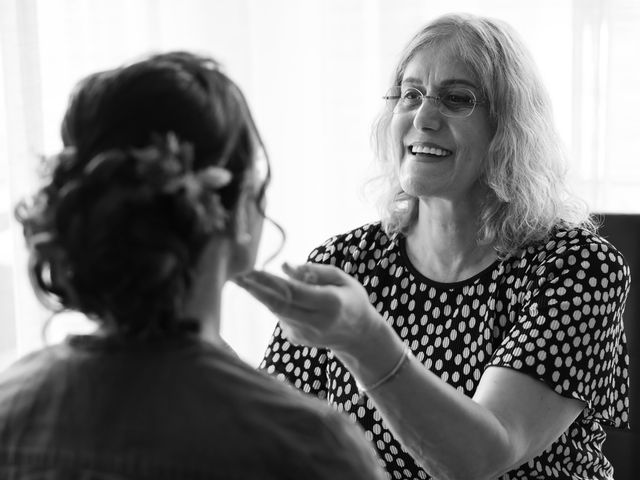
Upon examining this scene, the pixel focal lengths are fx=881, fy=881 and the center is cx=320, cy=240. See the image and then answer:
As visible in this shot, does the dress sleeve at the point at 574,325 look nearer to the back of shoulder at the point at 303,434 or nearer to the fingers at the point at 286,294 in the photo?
the fingers at the point at 286,294

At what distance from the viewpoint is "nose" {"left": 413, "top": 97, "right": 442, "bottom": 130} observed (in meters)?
1.58

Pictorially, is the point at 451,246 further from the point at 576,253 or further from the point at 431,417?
the point at 431,417

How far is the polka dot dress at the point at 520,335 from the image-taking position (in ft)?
4.67

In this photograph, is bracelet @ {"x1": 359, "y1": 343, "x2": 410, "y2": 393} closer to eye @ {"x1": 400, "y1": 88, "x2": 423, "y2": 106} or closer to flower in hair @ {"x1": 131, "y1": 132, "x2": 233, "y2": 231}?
flower in hair @ {"x1": 131, "y1": 132, "x2": 233, "y2": 231}

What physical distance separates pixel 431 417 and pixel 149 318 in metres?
0.56

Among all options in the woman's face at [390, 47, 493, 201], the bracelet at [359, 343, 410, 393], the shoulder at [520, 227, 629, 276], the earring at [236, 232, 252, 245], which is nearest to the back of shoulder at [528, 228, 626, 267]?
the shoulder at [520, 227, 629, 276]

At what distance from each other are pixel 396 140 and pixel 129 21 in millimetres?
1035

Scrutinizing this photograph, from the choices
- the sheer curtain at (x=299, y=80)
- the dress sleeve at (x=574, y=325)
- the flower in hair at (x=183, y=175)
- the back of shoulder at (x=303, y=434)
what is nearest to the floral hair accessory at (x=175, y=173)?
the flower in hair at (x=183, y=175)

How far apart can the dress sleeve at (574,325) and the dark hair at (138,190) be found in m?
0.73

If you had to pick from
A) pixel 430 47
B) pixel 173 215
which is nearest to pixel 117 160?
pixel 173 215

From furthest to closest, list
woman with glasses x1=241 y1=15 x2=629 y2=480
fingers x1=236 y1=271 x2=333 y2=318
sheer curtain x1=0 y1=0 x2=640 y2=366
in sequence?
1. sheer curtain x1=0 y1=0 x2=640 y2=366
2. woman with glasses x1=241 y1=15 x2=629 y2=480
3. fingers x1=236 y1=271 x2=333 y2=318

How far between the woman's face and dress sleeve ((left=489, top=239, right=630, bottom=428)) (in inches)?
8.7

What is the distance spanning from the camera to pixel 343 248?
5.61 feet

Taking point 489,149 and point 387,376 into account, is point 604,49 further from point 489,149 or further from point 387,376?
point 387,376
